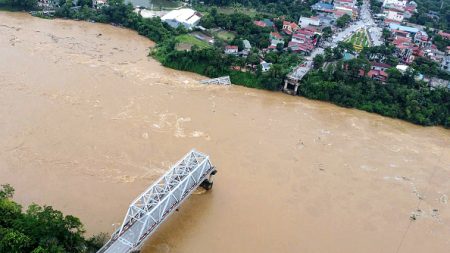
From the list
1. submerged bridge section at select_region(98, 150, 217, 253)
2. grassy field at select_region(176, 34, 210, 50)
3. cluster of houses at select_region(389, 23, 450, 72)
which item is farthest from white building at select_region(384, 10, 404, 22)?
submerged bridge section at select_region(98, 150, 217, 253)

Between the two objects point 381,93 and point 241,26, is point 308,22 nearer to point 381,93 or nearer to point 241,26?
point 241,26

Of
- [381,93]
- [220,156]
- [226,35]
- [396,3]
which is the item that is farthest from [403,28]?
[220,156]

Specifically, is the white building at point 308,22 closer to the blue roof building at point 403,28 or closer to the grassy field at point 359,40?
the grassy field at point 359,40

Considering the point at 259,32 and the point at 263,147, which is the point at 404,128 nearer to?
the point at 263,147

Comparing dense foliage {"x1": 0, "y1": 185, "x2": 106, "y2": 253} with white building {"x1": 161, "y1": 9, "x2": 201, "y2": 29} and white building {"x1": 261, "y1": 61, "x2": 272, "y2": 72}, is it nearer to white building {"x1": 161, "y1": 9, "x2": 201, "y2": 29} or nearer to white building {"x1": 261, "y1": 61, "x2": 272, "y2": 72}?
white building {"x1": 261, "y1": 61, "x2": 272, "y2": 72}

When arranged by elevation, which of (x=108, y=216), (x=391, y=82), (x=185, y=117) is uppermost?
(x=391, y=82)

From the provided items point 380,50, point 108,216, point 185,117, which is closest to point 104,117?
point 185,117
